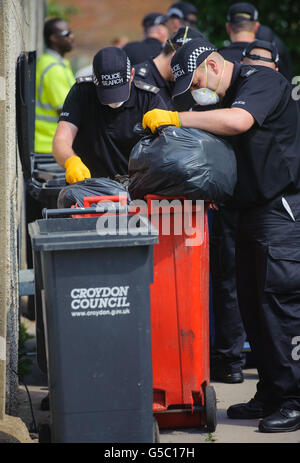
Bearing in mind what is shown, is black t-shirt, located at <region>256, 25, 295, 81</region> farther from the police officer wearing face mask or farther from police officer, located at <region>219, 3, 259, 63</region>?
the police officer wearing face mask

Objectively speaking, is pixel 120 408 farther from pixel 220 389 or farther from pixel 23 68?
pixel 23 68

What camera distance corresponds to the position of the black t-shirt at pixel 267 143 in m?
4.01

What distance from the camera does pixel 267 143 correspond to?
13.2 ft

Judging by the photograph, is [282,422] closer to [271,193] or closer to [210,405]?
[210,405]

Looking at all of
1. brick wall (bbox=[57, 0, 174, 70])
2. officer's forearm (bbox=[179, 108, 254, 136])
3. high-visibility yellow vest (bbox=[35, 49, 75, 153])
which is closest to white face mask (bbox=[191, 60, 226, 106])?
officer's forearm (bbox=[179, 108, 254, 136])

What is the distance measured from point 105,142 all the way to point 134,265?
172 cm

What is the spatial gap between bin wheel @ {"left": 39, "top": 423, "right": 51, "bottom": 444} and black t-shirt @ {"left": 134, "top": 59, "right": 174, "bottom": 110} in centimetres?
238

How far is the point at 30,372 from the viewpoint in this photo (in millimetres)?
5258

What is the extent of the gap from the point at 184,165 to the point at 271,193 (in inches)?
24.2

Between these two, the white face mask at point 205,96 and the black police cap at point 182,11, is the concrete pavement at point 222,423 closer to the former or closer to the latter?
the white face mask at point 205,96

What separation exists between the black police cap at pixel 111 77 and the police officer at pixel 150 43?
267cm

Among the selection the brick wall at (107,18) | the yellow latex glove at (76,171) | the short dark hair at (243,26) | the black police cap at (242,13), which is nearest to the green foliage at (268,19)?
the black police cap at (242,13)

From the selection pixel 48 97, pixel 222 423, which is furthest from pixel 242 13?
pixel 222 423

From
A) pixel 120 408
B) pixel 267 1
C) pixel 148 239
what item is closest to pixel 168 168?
pixel 148 239
